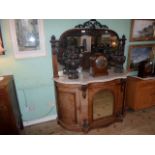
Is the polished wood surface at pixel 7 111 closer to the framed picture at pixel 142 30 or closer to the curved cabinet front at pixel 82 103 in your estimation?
the curved cabinet front at pixel 82 103

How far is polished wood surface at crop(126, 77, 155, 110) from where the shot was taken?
2.59 m

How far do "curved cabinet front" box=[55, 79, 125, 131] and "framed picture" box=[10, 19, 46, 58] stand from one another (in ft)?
2.05

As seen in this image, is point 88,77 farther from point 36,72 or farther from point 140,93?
point 140,93

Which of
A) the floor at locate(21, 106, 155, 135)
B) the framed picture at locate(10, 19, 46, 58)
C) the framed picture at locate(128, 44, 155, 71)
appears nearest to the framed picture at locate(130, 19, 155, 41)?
the framed picture at locate(128, 44, 155, 71)

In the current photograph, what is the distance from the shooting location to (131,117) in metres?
2.58

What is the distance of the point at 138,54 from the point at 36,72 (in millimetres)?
2056

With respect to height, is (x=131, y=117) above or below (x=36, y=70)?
below

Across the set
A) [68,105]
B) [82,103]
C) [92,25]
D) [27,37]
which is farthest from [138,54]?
[27,37]

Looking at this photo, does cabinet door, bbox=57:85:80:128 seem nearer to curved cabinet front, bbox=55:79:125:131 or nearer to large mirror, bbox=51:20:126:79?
curved cabinet front, bbox=55:79:125:131

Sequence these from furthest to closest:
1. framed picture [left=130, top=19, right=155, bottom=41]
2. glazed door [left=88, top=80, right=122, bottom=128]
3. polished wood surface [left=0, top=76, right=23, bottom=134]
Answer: framed picture [left=130, top=19, right=155, bottom=41] → glazed door [left=88, top=80, right=122, bottom=128] → polished wood surface [left=0, top=76, right=23, bottom=134]
